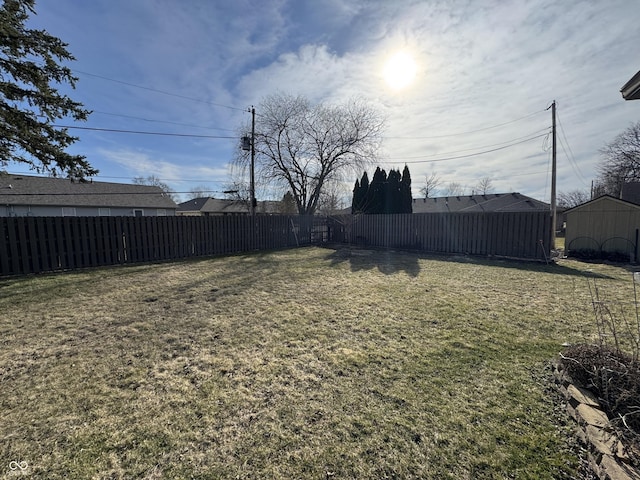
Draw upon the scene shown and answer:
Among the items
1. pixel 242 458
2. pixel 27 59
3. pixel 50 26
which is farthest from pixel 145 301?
pixel 50 26

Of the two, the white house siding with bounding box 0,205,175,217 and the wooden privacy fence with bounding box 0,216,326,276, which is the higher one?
the white house siding with bounding box 0,205,175,217

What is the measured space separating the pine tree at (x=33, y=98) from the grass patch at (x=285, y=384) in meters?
3.99

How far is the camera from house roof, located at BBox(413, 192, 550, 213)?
22.0 m

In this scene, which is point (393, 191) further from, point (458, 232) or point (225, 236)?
point (225, 236)

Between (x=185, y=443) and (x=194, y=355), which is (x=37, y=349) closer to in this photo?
(x=194, y=355)

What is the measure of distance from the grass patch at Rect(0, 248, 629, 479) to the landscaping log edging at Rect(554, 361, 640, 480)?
119 millimetres

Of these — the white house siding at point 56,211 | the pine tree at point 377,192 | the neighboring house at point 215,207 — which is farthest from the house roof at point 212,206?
the pine tree at point 377,192

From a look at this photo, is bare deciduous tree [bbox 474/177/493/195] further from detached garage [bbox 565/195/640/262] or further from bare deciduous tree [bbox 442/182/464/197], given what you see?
detached garage [bbox 565/195/640/262]

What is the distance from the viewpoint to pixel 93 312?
13.1ft

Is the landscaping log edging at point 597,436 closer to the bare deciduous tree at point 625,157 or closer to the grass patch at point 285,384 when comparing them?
the grass patch at point 285,384

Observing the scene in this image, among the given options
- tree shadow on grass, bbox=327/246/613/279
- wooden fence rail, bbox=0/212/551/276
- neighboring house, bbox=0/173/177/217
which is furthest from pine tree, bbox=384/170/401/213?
neighboring house, bbox=0/173/177/217

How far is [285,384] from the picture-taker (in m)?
2.26

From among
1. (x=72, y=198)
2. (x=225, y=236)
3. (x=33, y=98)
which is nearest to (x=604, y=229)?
(x=225, y=236)

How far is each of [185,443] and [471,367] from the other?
2.40m
